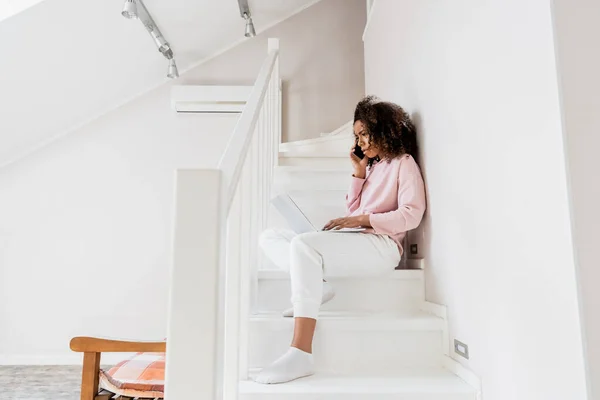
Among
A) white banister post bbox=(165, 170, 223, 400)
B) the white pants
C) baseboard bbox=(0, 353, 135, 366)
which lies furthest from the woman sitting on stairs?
baseboard bbox=(0, 353, 135, 366)

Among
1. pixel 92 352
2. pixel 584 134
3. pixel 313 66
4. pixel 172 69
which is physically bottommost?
pixel 92 352

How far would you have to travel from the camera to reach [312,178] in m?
2.18

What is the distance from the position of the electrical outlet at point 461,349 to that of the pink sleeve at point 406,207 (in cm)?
41

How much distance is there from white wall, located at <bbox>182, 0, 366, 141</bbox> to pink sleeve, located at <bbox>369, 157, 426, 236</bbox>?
1.69 meters

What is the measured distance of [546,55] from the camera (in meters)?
0.82

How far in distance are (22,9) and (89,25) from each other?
0.38 meters

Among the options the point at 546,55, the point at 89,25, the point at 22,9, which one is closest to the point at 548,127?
the point at 546,55

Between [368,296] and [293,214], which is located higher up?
[293,214]

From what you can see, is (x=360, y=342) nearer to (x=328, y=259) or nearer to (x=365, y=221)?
(x=328, y=259)

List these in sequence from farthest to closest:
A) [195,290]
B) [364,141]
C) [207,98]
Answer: [207,98]
[364,141]
[195,290]

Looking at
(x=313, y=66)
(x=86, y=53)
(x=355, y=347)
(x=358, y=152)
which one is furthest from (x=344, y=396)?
(x=313, y=66)

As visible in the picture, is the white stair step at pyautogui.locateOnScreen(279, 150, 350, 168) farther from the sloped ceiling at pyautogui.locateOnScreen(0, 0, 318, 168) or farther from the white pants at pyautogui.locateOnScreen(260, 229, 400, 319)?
the sloped ceiling at pyautogui.locateOnScreen(0, 0, 318, 168)

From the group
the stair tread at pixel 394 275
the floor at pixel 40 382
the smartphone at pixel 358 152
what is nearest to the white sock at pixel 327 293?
the stair tread at pixel 394 275

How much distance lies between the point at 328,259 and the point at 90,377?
0.87 metres
